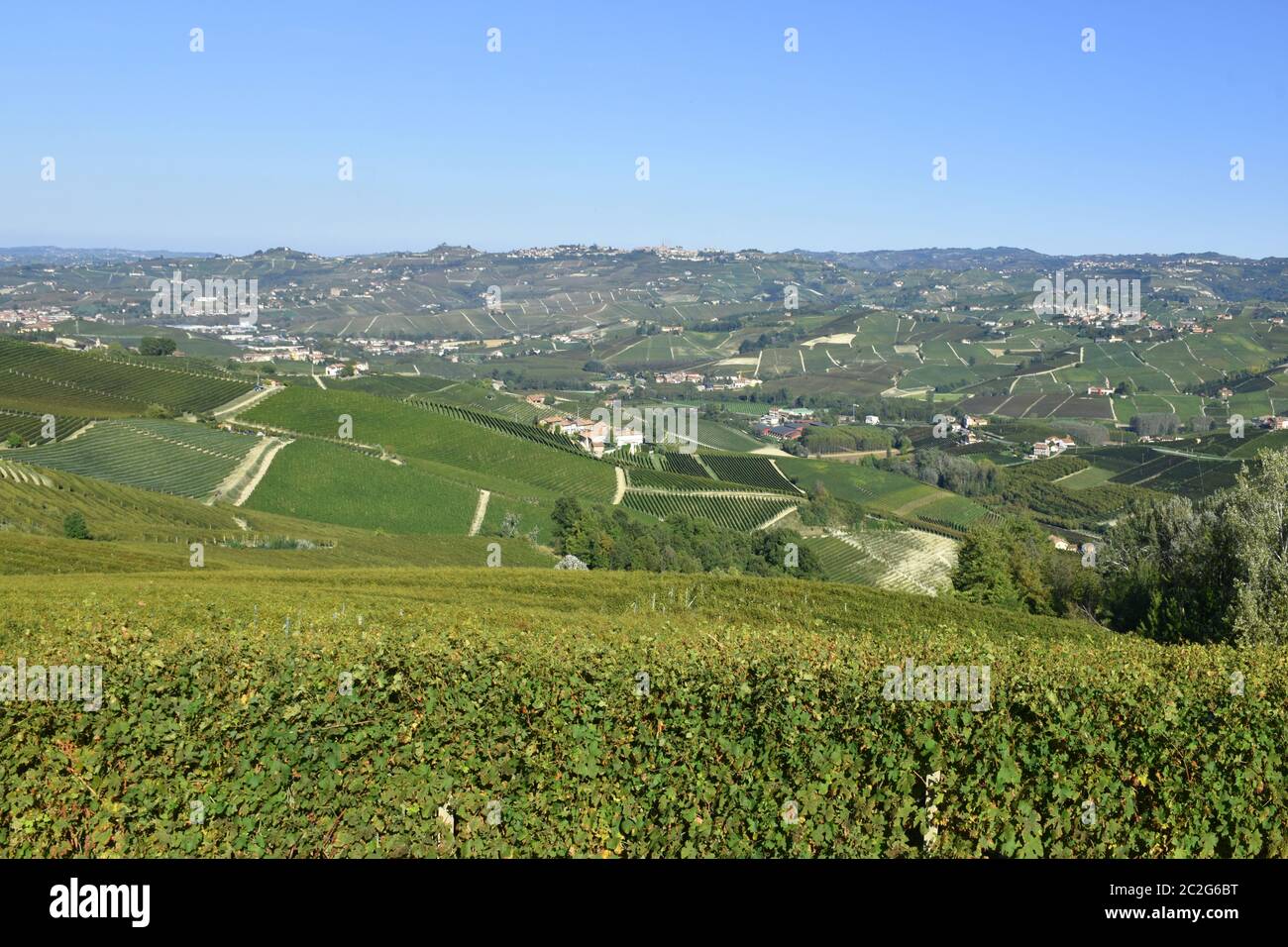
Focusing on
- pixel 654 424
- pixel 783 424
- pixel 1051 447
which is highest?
pixel 654 424

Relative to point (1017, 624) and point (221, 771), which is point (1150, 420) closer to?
point (1017, 624)

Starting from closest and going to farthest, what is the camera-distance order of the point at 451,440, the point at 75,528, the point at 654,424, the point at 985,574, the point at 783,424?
the point at 75,528 < the point at 985,574 < the point at 451,440 < the point at 654,424 < the point at 783,424

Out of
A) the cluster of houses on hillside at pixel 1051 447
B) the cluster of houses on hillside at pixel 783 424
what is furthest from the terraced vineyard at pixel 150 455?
the cluster of houses on hillside at pixel 1051 447

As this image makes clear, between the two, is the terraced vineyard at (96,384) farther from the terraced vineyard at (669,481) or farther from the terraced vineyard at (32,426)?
the terraced vineyard at (669,481)

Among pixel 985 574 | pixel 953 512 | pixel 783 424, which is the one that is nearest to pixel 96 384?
pixel 985 574

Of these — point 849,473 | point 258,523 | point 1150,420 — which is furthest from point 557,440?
point 1150,420
